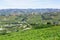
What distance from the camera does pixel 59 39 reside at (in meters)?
42.1
